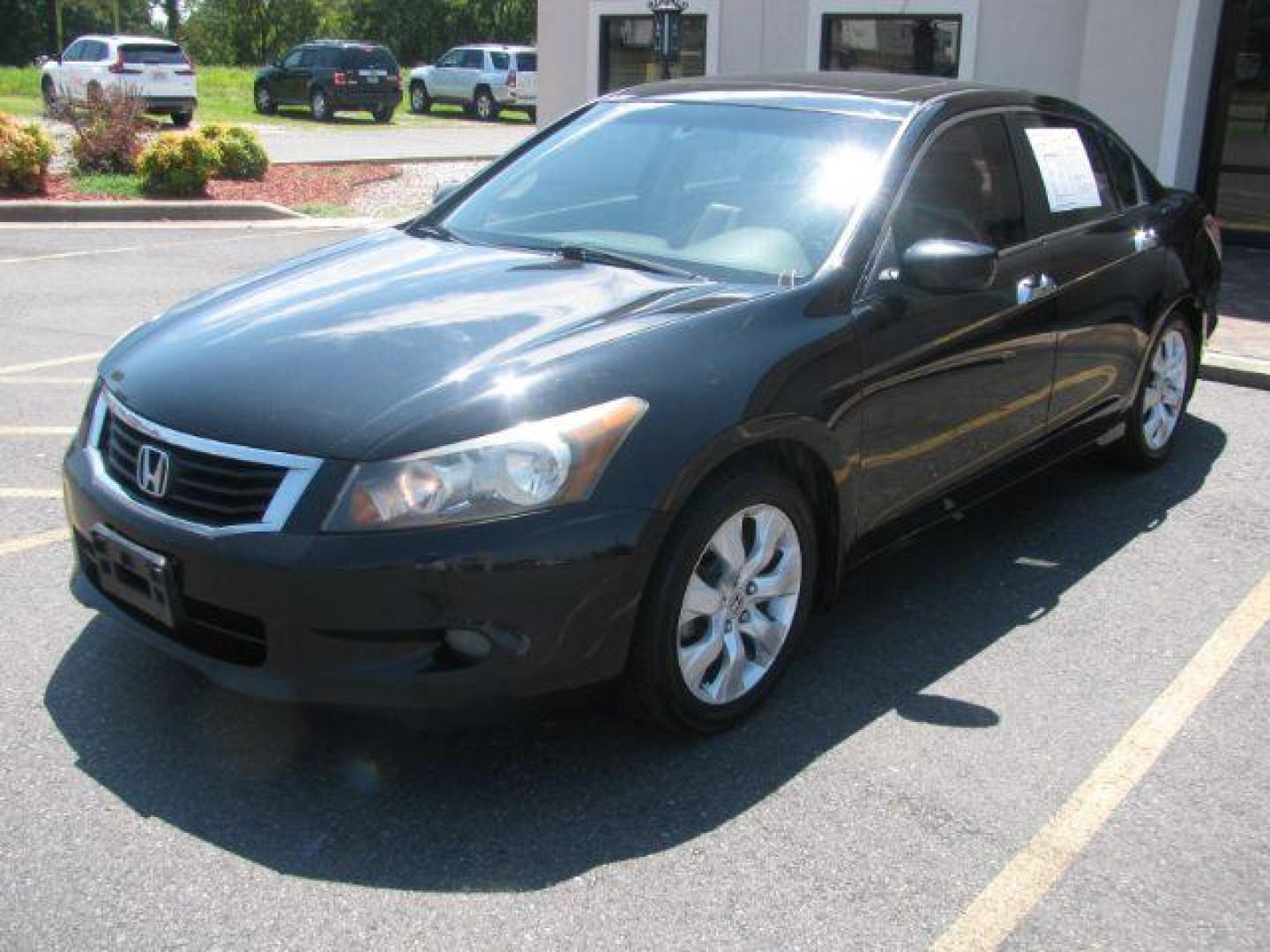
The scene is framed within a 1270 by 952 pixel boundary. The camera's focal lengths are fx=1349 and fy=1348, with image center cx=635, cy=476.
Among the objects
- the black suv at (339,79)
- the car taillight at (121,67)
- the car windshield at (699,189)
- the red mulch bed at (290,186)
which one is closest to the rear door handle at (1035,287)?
the car windshield at (699,189)

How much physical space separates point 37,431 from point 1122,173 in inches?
190

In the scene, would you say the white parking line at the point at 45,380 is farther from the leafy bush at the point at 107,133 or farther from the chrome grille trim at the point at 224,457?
the leafy bush at the point at 107,133

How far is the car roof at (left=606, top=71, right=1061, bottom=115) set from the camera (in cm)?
444

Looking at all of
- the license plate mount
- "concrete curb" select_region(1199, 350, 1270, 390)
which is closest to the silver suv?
"concrete curb" select_region(1199, 350, 1270, 390)

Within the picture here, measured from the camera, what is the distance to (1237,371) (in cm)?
768

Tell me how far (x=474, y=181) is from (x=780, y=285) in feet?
5.18

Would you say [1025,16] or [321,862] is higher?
[1025,16]

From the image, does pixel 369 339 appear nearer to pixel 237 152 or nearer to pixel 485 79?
pixel 237 152

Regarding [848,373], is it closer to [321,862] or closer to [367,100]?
[321,862]

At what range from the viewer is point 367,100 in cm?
3131

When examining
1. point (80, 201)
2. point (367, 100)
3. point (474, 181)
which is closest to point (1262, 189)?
point (474, 181)

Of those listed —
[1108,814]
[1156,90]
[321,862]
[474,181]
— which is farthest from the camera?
[1156,90]

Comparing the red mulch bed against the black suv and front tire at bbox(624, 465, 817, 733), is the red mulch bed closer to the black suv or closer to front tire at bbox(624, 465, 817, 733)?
front tire at bbox(624, 465, 817, 733)

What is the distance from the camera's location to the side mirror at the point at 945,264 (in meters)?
3.85
